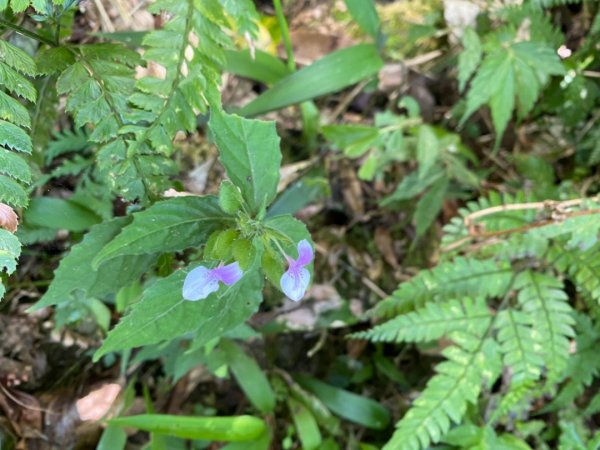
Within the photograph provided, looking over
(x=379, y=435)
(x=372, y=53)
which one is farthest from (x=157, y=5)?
(x=379, y=435)

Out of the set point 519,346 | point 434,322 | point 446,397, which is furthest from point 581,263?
point 446,397

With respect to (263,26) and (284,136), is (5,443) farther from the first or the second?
(263,26)

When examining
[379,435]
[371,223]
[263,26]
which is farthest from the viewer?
[371,223]

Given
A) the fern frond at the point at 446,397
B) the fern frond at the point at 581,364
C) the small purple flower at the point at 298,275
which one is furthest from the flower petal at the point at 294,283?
the fern frond at the point at 581,364

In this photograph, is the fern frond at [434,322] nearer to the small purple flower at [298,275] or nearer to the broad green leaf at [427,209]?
the broad green leaf at [427,209]

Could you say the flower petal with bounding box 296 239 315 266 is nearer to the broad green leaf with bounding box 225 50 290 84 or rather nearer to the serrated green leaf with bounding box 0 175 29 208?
the serrated green leaf with bounding box 0 175 29 208

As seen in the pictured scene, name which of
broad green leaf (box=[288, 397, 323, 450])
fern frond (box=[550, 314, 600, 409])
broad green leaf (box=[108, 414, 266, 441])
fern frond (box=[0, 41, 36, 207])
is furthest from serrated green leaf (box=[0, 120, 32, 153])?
fern frond (box=[550, 314, 600, 409])
